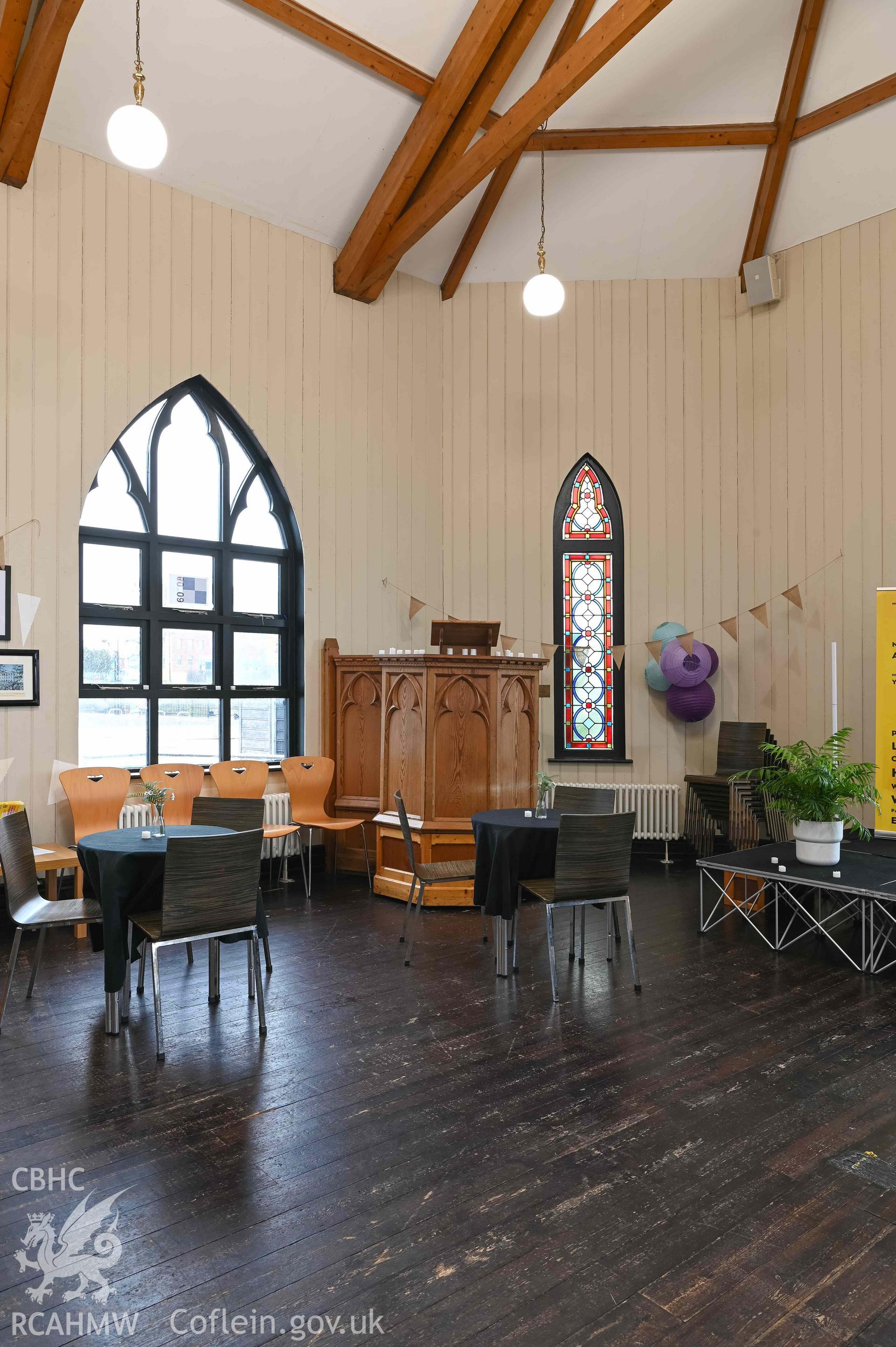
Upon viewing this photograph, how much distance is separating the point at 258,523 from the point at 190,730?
178cm

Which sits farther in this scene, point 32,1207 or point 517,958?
point 517,958

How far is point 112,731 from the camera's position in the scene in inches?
260

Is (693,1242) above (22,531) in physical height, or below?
below

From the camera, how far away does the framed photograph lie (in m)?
5.93

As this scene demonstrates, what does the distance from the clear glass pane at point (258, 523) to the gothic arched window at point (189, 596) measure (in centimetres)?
1

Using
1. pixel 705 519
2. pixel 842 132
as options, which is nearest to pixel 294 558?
pixel 705 519

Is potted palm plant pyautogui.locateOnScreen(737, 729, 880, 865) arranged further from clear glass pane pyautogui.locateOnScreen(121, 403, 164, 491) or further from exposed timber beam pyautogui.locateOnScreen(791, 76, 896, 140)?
exposed timber beam pyautogui.locateOnScreen(791, 76, 896, 140)

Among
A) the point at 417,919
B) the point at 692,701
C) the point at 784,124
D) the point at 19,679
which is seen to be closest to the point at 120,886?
the point at 417,919

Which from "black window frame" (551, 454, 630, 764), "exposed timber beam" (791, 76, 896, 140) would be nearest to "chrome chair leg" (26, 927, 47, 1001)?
"black window frame" (551, 454, 630, 764)

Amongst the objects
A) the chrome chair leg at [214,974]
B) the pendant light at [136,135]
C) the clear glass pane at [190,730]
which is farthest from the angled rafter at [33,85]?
the chrome chair leg at [214,974]

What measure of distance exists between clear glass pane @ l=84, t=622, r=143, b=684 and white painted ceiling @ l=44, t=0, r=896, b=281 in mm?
3304

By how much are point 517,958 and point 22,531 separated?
4.19m

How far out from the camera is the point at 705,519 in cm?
835

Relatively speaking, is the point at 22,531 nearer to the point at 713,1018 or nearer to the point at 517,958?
the point at 517,958
